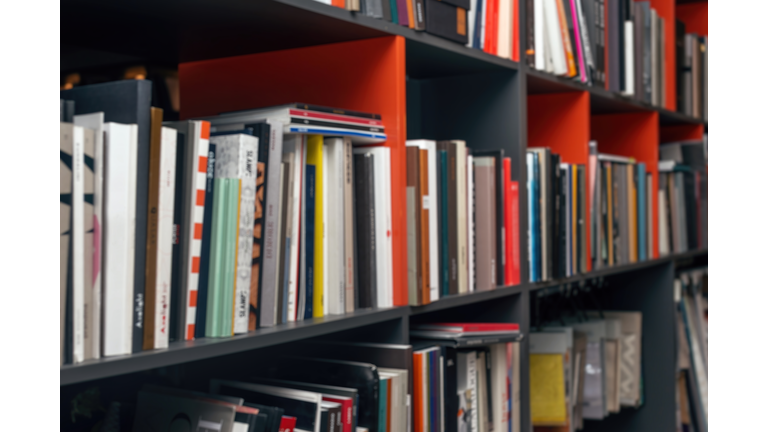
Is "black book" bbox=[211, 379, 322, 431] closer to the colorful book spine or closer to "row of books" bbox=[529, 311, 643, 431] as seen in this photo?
the colorful book spine

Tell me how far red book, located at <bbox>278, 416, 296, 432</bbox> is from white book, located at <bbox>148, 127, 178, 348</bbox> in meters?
0.24

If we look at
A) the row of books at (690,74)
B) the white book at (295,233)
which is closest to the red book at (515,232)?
the white book at (295,233)

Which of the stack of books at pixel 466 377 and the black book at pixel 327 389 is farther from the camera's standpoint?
the stack of books at pixel 466 377

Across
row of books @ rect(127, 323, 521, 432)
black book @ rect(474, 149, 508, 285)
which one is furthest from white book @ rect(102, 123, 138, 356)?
black book @ rect(474, 149, 508, 285)

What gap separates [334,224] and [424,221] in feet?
0.79

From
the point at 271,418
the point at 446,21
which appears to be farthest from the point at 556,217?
the point at 271,418

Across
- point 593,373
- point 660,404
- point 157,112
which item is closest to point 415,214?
point 157,112

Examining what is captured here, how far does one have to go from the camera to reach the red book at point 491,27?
66.7 inches

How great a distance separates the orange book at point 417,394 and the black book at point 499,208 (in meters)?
0.40

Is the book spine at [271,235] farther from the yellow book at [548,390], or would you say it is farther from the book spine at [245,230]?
the yellow book at [548,390]

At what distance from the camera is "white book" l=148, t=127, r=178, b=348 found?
94cm

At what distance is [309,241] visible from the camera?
4.02 feet
